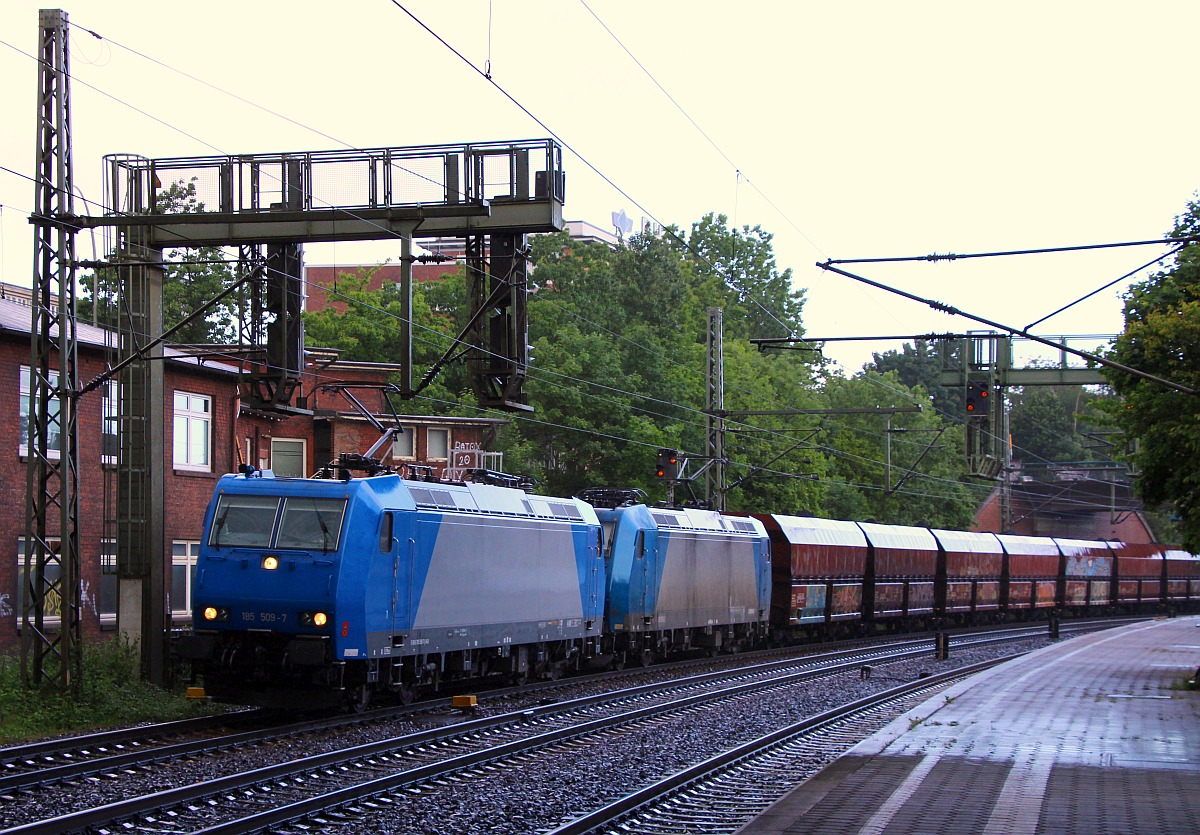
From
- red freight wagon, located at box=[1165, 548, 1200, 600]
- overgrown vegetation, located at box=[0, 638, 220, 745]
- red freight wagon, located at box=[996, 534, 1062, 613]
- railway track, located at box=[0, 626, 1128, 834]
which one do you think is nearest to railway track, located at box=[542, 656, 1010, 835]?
railway track, located at box=[0, 626, 1128, 834]

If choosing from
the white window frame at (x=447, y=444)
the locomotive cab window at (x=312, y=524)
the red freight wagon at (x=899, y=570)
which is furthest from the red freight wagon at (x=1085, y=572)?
the locomotive cab window at (x=312, y=524)

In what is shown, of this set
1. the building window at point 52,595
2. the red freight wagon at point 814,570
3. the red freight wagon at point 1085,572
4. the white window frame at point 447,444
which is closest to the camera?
the building window at point 52,595

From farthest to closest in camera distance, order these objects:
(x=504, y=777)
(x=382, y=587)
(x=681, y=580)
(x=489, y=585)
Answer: (x=681, y=580) → (x=489, y=585) → (x=382, y=587) → (x=504, y=777)

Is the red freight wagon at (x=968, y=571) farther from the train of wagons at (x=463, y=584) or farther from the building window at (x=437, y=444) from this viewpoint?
the building window at (x=437, y=444)

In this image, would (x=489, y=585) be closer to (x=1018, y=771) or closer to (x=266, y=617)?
(x=266, y=617)

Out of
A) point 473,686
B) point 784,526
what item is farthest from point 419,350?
point 473,686

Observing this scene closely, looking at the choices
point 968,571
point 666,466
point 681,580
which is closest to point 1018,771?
→ point 681,580

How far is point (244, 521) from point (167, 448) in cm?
1080

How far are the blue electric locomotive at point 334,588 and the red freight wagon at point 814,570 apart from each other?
1672cm

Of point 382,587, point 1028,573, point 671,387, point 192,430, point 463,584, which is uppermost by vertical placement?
point 671,387

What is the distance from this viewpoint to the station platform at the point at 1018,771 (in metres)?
10.6

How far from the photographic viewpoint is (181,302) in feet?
182

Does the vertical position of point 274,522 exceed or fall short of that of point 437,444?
it falls short

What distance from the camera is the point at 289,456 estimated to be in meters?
38.1
